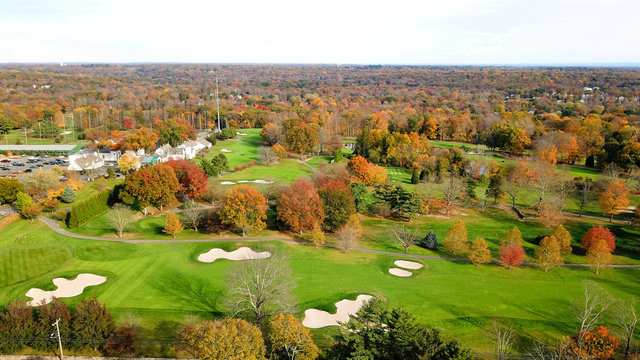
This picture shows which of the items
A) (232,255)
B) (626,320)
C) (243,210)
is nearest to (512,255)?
(626,320)

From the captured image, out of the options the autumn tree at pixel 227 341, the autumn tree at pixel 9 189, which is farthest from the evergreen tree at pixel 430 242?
the autumn tree at pixel 9 189

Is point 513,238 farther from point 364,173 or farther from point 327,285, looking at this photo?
point 364,173

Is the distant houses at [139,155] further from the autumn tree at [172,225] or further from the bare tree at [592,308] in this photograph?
the bare tree at [592,308]

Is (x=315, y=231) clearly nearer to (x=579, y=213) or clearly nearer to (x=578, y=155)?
(x=579, y=213)

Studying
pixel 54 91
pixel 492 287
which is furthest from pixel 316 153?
pixel 54 91

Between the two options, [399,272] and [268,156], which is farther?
[268,156]
